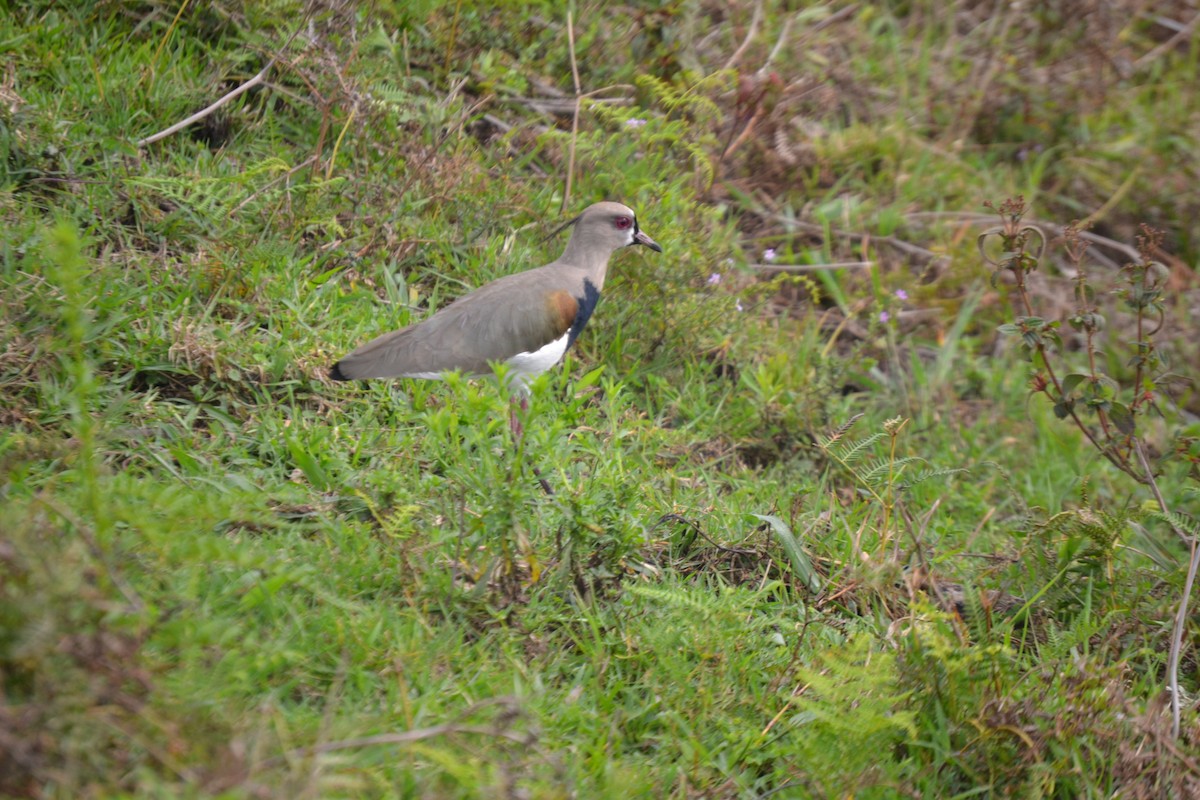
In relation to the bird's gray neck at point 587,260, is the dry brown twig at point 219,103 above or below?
above

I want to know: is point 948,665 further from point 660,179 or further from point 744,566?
point 660,179

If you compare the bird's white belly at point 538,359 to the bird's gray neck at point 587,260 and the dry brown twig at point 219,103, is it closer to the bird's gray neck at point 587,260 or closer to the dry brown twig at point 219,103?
the bird's gray neck at point 587,260

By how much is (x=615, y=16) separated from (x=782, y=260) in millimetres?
1801

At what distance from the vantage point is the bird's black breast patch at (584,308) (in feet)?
16.0

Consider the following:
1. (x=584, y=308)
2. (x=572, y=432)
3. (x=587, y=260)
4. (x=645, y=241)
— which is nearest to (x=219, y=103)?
(x=587, y=260)

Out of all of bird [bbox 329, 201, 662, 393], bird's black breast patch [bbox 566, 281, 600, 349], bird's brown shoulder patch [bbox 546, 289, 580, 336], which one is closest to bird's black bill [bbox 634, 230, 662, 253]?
bird [bbox 329, 201, 662, 393]

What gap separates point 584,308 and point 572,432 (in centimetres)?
75

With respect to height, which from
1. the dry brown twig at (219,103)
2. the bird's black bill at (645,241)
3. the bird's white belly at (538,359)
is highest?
the dry brown twig at (219,103)

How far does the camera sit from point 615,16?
674cm

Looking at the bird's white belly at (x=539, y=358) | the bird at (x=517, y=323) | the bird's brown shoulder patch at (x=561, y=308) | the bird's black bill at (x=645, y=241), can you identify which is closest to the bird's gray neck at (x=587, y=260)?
the bird at (x=517, y=323)

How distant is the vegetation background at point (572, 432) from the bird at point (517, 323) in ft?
0.81

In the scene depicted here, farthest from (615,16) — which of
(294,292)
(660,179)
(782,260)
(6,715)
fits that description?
(6,715)

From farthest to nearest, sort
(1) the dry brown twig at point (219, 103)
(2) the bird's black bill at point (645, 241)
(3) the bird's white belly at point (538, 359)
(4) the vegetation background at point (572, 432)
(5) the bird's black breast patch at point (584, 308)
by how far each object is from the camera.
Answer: (2) the bird's black bill at point (645, 241), (1) the dry brown twig at point (219, 103), (5) the bird's black breast patch at point (584, 308), (3) the bird's white belly at point (538, 359), (4) the vegetation background at point (572, 432)

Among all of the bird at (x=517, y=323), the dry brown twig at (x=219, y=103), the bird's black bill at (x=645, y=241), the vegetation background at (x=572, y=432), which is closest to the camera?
the vegetation background at (x=572, y=432)
